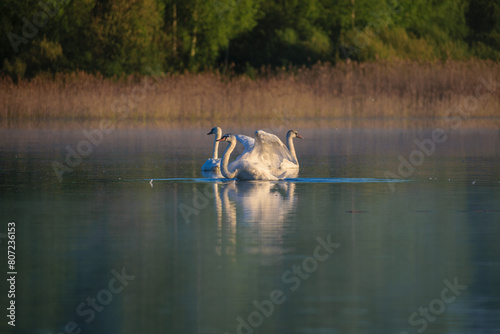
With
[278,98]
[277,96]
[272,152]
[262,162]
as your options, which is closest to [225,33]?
[277,96]

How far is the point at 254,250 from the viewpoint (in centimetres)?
868

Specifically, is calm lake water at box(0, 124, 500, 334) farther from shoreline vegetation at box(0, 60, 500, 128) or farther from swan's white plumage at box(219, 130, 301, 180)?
shoreline vegetation at box(0, 60, 500, 128)

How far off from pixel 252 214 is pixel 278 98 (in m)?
22.7

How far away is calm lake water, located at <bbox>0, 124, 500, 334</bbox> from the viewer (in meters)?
6.43

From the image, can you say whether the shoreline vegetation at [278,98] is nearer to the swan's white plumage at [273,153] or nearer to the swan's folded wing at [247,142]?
the swan's white plumage at [273,153]

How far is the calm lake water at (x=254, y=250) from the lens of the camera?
6.43 metres

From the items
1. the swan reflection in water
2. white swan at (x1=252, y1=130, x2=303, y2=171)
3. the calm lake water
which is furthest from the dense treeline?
the swan reflection in water

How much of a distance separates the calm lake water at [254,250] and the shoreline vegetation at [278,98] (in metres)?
16.2

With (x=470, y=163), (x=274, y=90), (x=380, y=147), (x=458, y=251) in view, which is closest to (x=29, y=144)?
(x=380, y=147)

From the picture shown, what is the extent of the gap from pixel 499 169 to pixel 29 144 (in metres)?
10.7

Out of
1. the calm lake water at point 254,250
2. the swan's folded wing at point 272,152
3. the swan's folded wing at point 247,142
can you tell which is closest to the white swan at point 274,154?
the swan's folded wing at point 272,152

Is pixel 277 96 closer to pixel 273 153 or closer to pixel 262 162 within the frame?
pixel 273 153

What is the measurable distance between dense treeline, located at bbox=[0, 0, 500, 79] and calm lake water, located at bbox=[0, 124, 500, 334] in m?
31.2

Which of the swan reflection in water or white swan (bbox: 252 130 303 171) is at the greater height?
white swan (bbox: 252 130 303 171)
